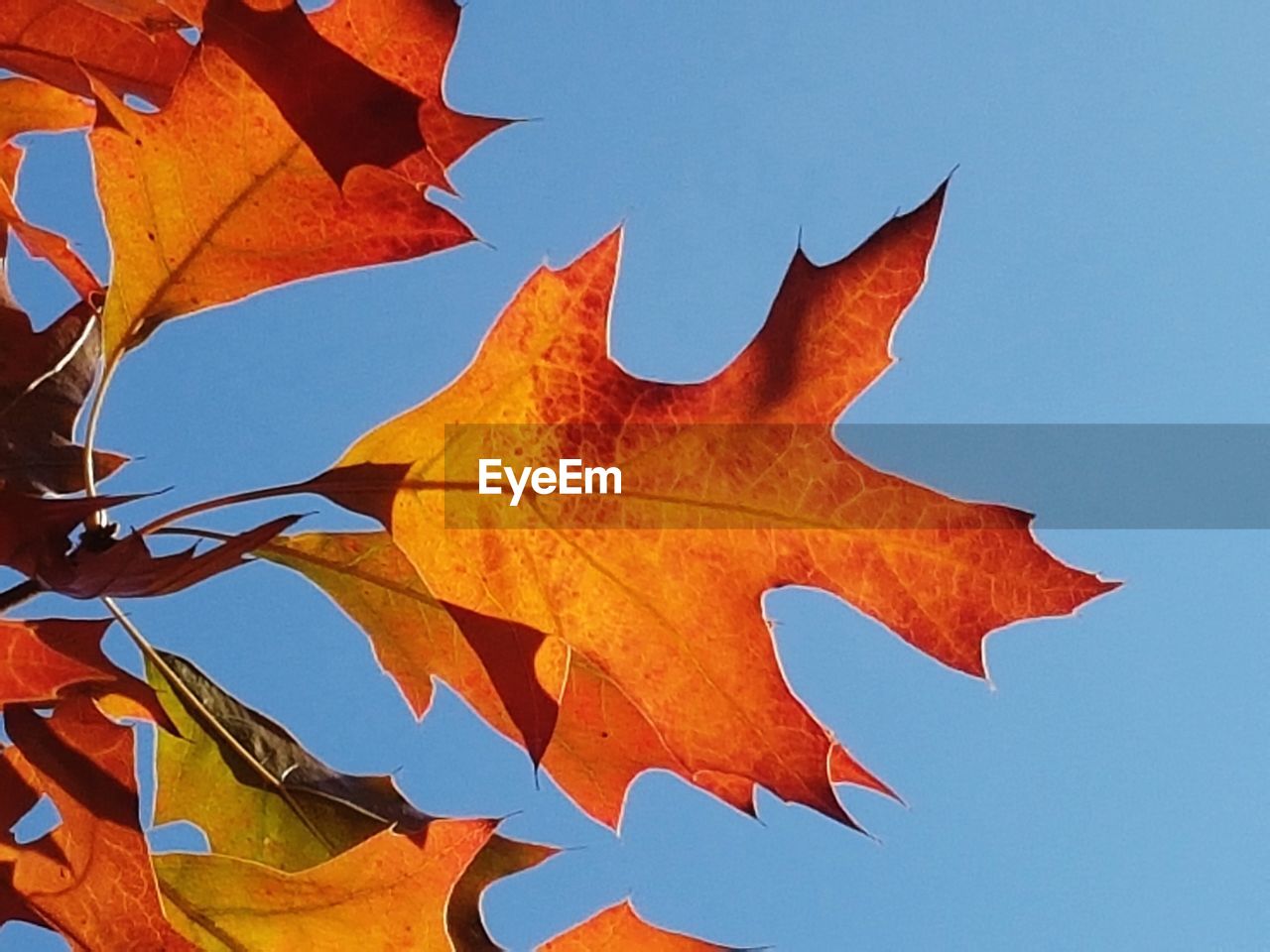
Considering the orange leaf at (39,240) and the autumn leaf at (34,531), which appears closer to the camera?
the autumn leaf at (34,531)

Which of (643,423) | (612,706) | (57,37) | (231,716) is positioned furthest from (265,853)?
(57,37)

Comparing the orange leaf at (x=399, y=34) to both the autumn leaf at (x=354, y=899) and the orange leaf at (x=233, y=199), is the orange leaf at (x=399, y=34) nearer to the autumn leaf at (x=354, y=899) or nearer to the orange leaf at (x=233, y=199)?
the orange leaf at (x=233, y=199)

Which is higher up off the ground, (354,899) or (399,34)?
(399,34)

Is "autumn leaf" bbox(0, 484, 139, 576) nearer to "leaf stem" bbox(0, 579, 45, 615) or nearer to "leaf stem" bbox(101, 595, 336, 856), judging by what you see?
"leaf stem" bbox(0, 579, 45, 615)

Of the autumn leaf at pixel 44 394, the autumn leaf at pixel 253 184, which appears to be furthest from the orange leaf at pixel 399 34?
the autumn leaf at pixel 44 394

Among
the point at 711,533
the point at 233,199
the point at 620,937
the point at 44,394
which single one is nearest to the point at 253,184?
the point at 233,199

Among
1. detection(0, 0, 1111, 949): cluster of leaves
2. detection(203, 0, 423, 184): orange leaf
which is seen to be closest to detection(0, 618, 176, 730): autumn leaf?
detection(0, 0, 1111, 949): cluster of leaves

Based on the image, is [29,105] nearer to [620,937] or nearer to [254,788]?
[254,788]

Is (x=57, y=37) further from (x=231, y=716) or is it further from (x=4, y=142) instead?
(x=231, y=716)
